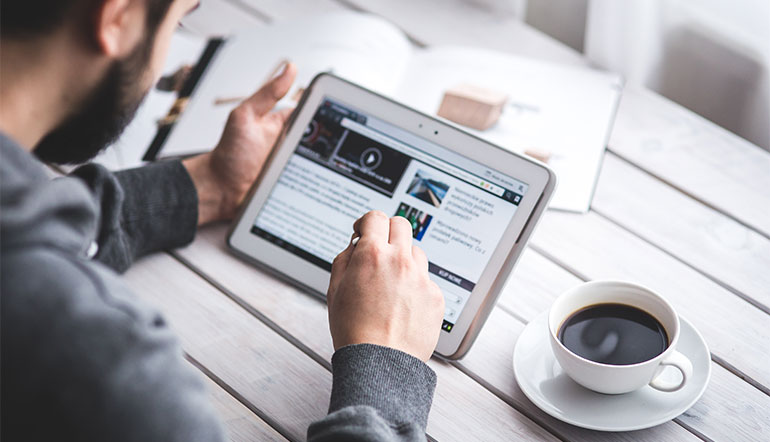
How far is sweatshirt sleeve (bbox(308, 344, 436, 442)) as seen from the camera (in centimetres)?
→ 58

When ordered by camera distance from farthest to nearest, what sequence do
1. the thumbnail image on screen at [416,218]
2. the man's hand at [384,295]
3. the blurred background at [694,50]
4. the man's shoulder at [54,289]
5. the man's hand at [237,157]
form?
1. the blurred background at [694,50]
2. the man's hand at [237,157]
3. the thumbnail image on screen at [416,218]
4. the man's hand at [384,295]
5. the man's shoulder at [54,289]

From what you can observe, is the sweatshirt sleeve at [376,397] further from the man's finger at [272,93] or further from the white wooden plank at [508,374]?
the man's finger at [272,93]

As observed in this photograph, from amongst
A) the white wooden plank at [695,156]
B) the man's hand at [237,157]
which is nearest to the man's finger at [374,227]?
the man's hand at [237,157]

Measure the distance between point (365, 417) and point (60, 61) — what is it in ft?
1.14

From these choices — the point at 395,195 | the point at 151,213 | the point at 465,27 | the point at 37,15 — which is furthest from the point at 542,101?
the point at 37,15

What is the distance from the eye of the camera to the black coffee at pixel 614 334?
670 mm

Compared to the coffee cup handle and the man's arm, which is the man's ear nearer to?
the man's arm

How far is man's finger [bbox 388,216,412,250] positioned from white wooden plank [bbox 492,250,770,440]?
0.14 m

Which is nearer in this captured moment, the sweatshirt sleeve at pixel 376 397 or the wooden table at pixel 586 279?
the sweatshirt sleeve at pixel 376 397

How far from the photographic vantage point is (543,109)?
102cm

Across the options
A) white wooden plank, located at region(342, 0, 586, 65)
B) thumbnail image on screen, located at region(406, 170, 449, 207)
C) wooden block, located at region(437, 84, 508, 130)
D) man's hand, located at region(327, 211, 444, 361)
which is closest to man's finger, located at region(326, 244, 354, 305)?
man's hand, located at region(327, 211, 444, 361)

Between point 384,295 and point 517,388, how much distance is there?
168 millimetres

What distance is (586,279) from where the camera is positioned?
833 millimetres

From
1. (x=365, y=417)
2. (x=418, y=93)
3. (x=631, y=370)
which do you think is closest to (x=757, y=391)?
(x=631, y=370)
